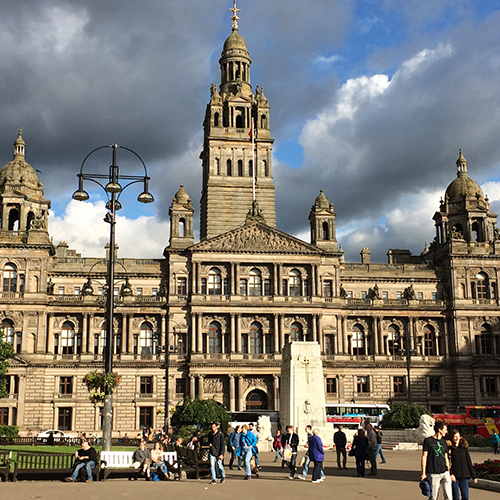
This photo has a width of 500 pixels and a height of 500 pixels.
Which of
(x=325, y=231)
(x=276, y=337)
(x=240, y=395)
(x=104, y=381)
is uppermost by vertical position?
(x=325, y=231)

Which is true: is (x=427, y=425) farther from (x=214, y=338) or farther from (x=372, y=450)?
(x=214, y=338)

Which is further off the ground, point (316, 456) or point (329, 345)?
point (329, 345)

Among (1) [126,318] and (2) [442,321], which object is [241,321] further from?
(2) [442,321]

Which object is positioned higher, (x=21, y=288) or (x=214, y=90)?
(x=214, y=90)

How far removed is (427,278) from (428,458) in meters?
65.1

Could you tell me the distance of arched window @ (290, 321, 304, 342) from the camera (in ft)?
245

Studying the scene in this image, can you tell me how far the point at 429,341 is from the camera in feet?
260

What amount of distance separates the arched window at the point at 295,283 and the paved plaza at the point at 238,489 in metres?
47.9

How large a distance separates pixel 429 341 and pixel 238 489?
2344 inches

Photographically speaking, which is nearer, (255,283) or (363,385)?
(255,283)

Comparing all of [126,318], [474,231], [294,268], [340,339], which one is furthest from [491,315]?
[126,318]

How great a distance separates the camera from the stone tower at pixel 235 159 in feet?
275

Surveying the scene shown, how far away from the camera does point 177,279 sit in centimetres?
7525

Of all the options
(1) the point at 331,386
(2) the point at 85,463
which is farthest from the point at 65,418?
(2) the point at 85,463
